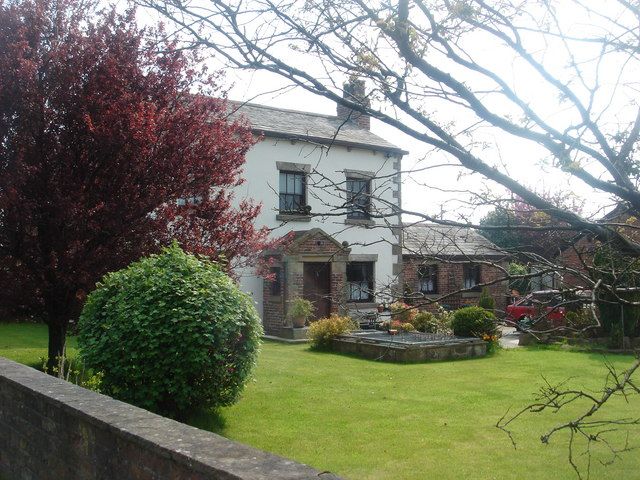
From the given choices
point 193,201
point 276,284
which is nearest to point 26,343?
point 193,201


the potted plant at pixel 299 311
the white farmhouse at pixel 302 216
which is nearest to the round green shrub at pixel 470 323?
the white farmhouse at pixel 302 216

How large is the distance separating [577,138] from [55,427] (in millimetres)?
4253

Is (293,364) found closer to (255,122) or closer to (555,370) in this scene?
(555,370)

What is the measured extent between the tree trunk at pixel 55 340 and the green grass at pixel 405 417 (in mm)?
2097

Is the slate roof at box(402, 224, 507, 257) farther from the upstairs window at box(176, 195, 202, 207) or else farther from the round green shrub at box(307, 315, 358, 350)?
the round green shrub at box(307, 315, 358, 350)

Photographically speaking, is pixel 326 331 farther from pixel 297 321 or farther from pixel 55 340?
pixel 55 340

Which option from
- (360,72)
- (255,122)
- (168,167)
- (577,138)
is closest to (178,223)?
(168,167)

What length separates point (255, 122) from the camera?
76.5 ft

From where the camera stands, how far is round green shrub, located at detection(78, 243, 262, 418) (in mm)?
8375

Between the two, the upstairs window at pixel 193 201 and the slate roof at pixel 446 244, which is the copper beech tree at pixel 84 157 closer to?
the upstairs window at pixel 193 201

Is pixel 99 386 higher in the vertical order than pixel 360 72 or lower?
lower

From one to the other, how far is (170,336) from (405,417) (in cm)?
369

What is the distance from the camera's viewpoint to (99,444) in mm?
4562

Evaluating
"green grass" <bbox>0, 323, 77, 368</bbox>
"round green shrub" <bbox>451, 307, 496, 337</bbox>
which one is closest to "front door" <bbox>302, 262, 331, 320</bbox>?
"round green shrub" <bbox>451, 307, 496, 337</bbox>
